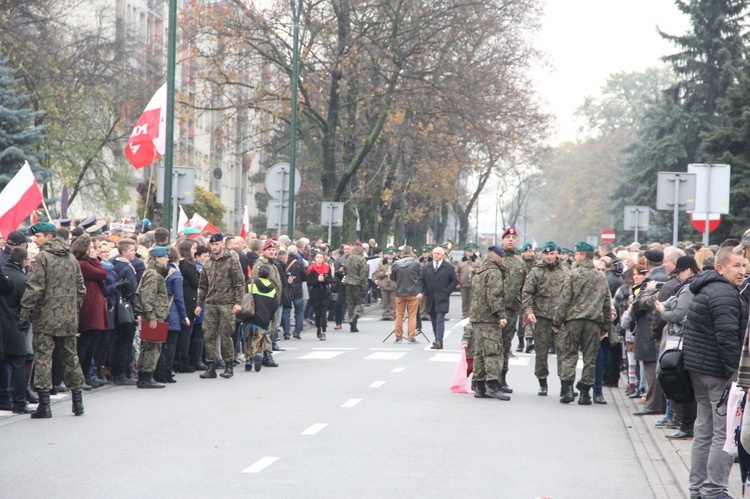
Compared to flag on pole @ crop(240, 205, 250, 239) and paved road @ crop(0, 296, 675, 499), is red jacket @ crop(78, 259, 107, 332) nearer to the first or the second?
paved road @ crop(0, 296, 675, 499)

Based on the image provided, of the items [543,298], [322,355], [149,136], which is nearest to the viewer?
[543,298]

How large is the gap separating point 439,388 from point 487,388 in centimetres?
103

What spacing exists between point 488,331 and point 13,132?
1642 cm

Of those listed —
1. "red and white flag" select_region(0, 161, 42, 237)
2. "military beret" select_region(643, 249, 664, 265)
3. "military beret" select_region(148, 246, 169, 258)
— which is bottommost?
"military beret" select_region(148, 246, 169, 258)

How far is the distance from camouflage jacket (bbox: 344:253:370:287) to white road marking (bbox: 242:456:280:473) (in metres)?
19.3

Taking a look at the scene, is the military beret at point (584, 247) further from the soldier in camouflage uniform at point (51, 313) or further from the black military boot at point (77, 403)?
the black military boot at point (77, 403)

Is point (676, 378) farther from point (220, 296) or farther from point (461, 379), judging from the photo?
point (220, 296)

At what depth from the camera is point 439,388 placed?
52.2 feet

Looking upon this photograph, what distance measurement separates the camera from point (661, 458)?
34.9ft

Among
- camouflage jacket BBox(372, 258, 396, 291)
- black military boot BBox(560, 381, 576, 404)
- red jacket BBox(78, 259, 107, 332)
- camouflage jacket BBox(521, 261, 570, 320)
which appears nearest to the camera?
red jacket BBox(78, 259, 107, 332)

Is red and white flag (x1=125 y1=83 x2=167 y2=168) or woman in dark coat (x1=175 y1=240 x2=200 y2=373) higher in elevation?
red and white flag (x1=125 y1=83 x2=167 y2=168)

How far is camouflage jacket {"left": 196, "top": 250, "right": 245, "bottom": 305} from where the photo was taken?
54.9 ft

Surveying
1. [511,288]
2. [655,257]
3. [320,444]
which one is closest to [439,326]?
[511,288]

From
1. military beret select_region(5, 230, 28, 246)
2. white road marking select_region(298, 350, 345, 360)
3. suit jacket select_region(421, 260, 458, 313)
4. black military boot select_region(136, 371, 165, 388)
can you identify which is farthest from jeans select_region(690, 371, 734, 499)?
suit jacket select_region(421, 260, 458, 313)
